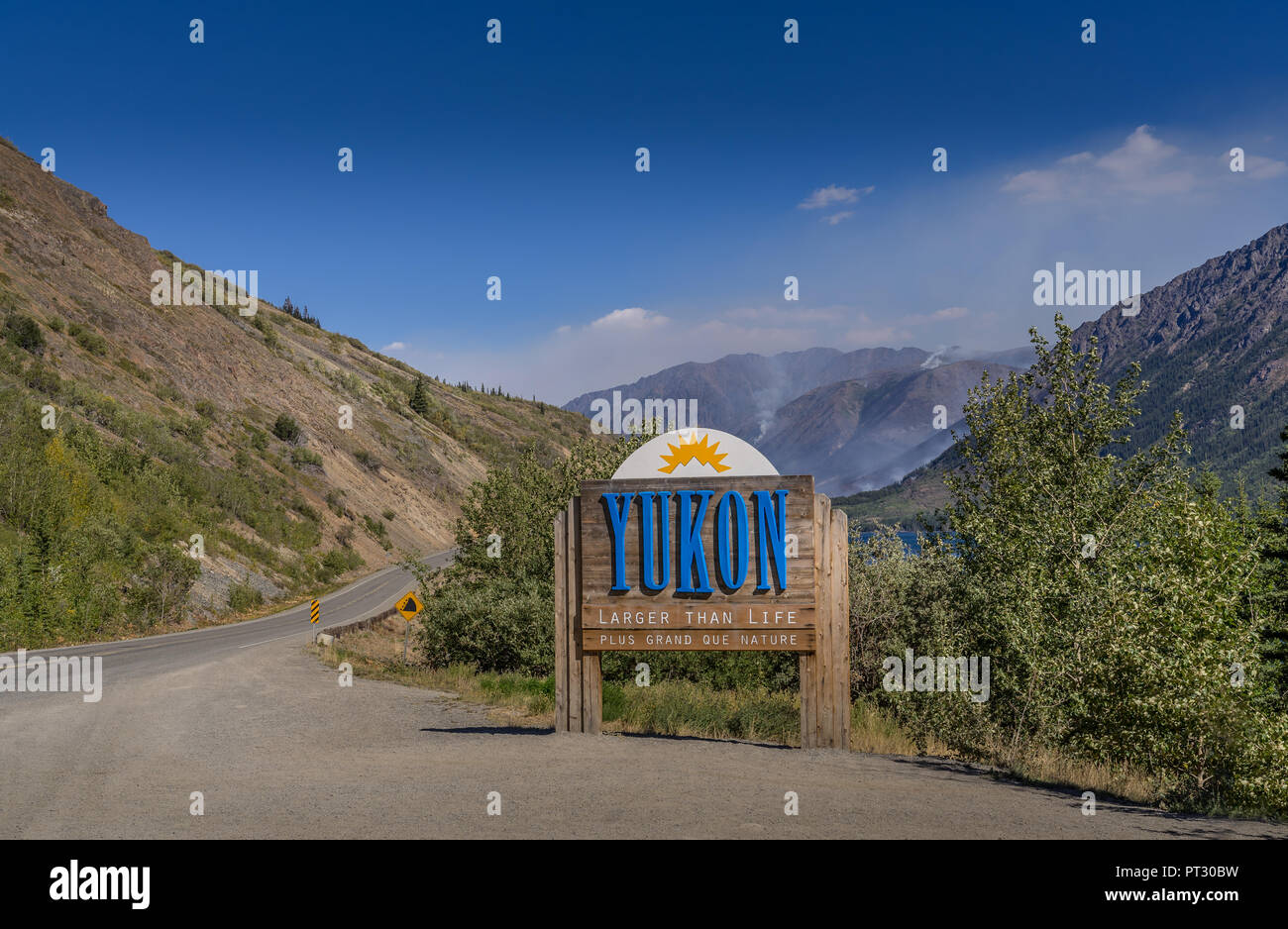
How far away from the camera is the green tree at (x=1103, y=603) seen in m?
10.1

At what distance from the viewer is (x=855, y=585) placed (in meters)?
18.1

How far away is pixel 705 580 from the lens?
11.9 metres

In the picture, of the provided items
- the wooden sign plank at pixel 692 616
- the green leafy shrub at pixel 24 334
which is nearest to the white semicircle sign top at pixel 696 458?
the wooden sign plank at pixel 692 616

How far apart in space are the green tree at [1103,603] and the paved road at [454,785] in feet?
6.56

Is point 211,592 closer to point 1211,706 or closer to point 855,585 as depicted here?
point 855,585

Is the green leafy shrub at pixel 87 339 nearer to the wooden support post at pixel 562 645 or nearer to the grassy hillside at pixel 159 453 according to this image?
the grassy hillside at pixel 159 453

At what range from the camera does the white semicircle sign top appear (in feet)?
43.1

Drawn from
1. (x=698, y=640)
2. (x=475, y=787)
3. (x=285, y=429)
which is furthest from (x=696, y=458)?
(x=285, y=429)

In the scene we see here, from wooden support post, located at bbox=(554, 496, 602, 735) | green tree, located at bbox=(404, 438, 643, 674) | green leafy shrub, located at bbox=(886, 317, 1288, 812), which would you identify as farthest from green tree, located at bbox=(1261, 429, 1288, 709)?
wooden support post, located at bbox=(554, 496, 602, 735)

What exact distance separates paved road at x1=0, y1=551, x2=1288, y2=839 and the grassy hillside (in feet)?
52.7
